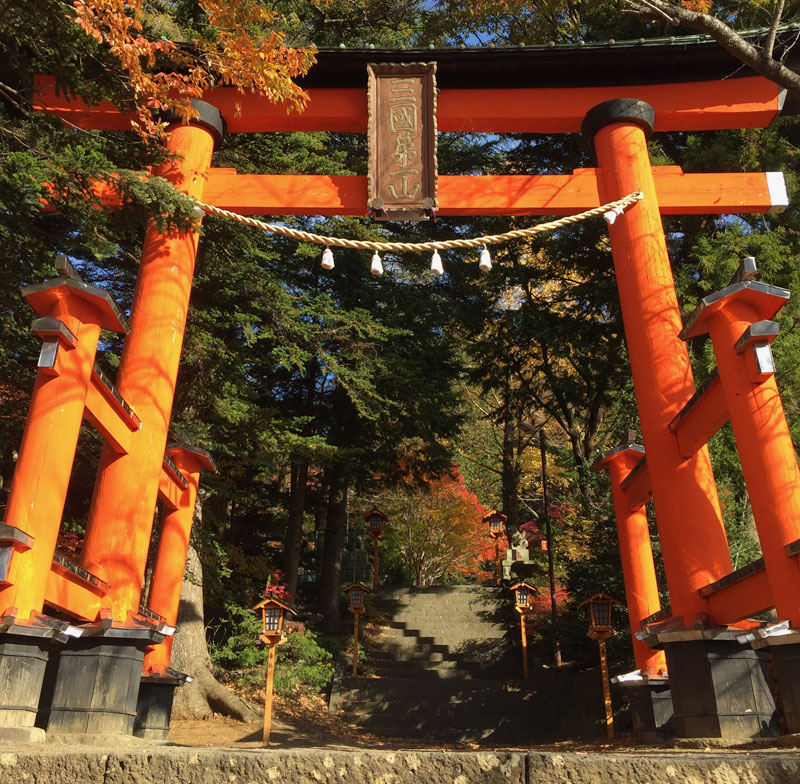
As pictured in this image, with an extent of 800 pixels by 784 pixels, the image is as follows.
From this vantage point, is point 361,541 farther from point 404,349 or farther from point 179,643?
point 179,643

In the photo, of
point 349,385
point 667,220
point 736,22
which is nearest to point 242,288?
point 349,385

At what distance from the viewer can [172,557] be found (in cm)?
652

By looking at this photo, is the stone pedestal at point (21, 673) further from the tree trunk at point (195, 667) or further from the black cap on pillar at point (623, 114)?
the black cap on pillar at point (623, 114)

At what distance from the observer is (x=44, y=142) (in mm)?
→ 5559

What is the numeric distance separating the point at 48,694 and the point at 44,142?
6823mm

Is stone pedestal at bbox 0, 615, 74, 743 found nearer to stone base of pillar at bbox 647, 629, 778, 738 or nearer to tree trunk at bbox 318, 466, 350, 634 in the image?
stone base of pillar at bbox 647, 629, 778, 738

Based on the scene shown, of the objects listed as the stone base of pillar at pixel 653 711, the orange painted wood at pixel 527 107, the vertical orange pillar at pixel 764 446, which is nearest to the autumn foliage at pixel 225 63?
the orange painted wood at pixel 527 107

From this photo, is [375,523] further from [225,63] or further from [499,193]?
[225,63]

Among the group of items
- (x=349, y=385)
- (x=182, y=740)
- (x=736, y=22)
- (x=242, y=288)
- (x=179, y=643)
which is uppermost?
(x=736, y=22)

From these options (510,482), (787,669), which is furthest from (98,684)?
(510,482)

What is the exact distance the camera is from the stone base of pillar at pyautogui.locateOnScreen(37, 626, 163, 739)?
4.39 meters

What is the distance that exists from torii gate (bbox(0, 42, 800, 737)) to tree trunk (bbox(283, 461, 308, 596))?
272 inches

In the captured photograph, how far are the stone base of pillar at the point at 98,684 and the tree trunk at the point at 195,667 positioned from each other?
15.3 ft

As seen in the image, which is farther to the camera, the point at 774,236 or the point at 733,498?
the point at 774,236
